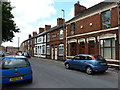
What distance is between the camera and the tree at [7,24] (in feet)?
64.1

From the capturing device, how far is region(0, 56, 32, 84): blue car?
503 centimetres

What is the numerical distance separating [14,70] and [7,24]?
17.2 meters

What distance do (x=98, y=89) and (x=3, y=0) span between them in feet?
75.2

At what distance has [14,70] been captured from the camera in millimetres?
5223

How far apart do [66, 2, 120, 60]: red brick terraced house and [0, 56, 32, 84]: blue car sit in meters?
9.14

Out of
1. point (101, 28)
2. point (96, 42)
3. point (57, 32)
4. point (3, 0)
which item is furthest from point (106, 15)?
point (3, 0)

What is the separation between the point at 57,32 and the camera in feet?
71.7

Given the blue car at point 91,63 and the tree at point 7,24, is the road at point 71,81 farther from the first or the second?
the tree at point 7,24

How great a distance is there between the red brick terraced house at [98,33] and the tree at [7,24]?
12125 mm

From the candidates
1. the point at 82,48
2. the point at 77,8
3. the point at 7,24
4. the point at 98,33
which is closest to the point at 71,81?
the point at 98,33

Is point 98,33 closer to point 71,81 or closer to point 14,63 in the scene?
point 71,81

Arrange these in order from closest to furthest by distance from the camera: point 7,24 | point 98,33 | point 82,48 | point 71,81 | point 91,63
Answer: point 71,81 < point 91,63 < point 98,33 < point 82,48 < point 7,24

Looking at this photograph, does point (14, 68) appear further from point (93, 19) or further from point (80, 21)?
point (80, 21)

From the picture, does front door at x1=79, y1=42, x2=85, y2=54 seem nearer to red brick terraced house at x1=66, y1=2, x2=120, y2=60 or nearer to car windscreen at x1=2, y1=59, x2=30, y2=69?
red brick terraced house at x1=66, y1=2, x2=120, y2=60
